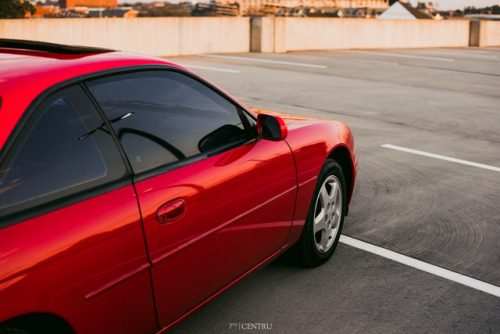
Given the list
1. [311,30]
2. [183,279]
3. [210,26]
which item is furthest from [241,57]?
[183,279]

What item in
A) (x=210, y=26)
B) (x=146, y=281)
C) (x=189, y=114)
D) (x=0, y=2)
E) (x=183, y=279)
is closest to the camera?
(x=146, y=281)

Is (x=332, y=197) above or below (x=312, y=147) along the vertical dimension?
below

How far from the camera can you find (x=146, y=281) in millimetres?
2496

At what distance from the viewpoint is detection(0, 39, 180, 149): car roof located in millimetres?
2195

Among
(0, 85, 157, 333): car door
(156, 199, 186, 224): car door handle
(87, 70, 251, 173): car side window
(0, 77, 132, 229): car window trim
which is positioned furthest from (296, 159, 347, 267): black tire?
(0, 77, 132, 229): car window trim

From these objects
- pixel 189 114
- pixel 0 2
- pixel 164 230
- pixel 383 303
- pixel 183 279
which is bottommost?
pixel 383 303

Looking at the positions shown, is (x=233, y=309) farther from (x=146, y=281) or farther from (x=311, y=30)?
(x=311, y=30)

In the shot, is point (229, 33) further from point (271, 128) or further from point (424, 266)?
point (271, 128)

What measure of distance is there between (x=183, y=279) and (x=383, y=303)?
1.47 metres

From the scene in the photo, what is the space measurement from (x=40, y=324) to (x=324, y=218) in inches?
92.4

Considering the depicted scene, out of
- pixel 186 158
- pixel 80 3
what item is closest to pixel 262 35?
pixel 186 158

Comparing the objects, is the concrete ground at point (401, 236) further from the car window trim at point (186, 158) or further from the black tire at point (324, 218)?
the car window trim at point (186, 158)

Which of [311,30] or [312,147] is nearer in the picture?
[312,147]

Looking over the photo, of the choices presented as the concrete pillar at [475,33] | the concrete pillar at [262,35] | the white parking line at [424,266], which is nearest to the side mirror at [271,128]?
the white parking line at [424,266]
